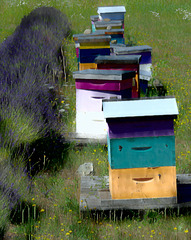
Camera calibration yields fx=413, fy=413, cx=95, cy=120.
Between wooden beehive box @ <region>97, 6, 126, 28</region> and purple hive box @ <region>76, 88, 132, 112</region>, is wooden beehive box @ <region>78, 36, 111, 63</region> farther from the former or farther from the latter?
wooden beehive box @ <region>97, 6, 126, 28</region>

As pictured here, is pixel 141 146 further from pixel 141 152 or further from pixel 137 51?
pixel 137 51

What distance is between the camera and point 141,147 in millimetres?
3646

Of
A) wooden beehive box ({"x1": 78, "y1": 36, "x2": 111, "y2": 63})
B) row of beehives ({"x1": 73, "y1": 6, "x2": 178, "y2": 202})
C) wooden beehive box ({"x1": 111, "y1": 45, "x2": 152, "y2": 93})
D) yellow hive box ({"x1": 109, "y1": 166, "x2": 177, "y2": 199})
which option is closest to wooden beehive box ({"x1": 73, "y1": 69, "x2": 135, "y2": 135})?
row of beehives ({"x1": 73, "y1": 6, "x2": 178, "y2": 202})

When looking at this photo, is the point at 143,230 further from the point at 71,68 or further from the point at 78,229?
the point at 71,68

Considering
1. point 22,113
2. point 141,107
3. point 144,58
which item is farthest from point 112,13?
point 141,107

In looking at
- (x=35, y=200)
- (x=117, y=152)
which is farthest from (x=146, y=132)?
(x=35, y=200)

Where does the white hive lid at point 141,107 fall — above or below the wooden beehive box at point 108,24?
above

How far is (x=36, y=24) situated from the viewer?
40.0 ft

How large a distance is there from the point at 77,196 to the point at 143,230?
0.90 m

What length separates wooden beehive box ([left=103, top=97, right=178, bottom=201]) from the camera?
3.52 metres

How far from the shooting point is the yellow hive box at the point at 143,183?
3668mm

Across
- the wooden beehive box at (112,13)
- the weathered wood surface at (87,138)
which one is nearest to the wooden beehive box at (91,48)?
the weathered wood surface at (87,138)

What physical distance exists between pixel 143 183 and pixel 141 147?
1.10ft

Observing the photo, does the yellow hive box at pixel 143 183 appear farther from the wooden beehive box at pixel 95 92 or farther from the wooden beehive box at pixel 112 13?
the wooden beehive box at pixel 112 13
